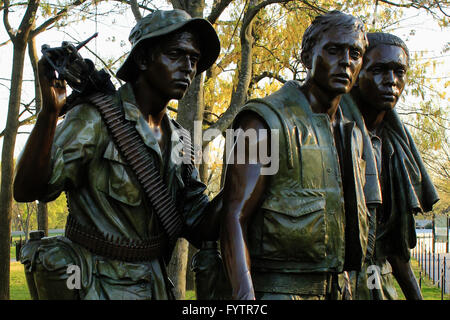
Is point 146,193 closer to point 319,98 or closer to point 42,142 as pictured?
point 42,142

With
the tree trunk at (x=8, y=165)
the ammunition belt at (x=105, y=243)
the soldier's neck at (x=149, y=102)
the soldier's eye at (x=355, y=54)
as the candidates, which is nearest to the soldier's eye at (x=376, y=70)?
the soldier's eye at (x=355, y=54)

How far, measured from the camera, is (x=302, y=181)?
3.60 metres

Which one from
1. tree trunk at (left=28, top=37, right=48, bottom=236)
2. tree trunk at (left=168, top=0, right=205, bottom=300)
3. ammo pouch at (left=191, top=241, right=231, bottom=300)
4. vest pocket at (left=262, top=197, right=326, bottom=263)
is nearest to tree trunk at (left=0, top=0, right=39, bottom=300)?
tree trunk at (left=28, top=37, right=48, bottom=236)

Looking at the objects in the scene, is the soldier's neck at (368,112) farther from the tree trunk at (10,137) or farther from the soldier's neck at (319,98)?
the tree trunk at (10,137)

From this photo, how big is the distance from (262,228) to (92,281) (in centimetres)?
103

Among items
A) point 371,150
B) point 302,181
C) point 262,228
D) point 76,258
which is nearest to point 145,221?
point 76,258

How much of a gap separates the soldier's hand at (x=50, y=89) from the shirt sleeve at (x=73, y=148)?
0.96 ft

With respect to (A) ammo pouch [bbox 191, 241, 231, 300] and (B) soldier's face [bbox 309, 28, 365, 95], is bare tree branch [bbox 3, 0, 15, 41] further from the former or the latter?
(B) soldier's face [bbox 309, 28, 365, 95]

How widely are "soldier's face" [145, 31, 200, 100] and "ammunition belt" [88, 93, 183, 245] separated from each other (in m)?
0.31

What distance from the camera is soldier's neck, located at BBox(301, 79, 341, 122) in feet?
12.6

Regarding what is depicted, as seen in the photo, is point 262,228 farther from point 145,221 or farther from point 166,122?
point 166,122

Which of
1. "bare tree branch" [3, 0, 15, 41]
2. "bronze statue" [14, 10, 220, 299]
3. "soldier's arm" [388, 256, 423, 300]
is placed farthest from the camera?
"bare tree branch" [3, 0, 15, 41]

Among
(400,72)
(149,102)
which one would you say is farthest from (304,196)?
(400,72)

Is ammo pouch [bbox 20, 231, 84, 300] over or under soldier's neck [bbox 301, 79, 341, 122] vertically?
under
